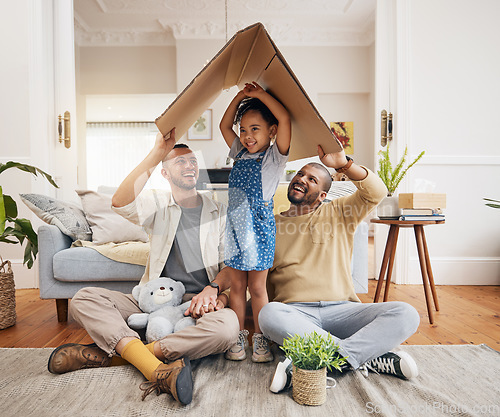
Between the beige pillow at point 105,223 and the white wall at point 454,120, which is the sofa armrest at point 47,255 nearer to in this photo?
the beige pillow at point 105,223

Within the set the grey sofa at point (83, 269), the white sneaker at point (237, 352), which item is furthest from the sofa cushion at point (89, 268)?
the white sneaker at point (237, 352)

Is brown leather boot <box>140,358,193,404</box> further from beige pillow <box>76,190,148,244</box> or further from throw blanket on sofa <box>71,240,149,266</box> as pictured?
beige pillow <box>76,190,148,244</box>

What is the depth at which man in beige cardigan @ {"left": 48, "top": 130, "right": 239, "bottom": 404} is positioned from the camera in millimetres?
1299

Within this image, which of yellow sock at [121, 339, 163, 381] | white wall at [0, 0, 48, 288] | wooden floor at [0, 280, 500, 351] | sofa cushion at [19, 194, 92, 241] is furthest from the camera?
white wall at [0, 0, 48, 288]

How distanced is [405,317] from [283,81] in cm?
88

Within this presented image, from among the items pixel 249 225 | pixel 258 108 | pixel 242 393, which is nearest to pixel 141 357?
pixel 242 393

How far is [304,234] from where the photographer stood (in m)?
1.58

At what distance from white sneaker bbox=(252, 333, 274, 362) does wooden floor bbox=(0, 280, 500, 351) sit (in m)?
0.69

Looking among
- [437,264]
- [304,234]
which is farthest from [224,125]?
[437,264]

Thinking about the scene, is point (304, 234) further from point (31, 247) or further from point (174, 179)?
point (31, 247)

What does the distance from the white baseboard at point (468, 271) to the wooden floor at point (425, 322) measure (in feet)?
0.56

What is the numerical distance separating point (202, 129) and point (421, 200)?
1.35 metres

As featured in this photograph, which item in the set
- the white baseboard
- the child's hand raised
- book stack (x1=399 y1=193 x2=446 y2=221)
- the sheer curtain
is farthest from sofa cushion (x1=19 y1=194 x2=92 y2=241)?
the sheer curtain

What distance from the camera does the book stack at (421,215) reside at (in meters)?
2.12
